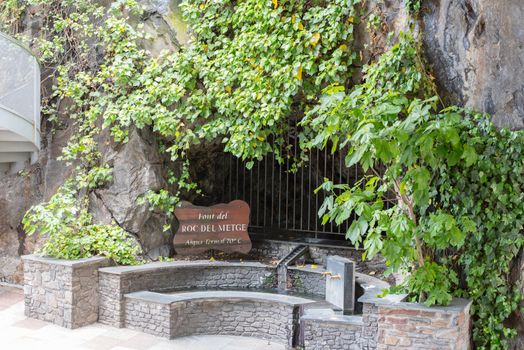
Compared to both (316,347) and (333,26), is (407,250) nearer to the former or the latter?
(316,347)

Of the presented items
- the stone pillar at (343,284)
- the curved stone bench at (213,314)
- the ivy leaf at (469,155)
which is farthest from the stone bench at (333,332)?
the ivy leaf at (469,155)

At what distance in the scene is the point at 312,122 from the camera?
5863 mm

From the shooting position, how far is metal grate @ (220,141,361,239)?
9305 millimetres

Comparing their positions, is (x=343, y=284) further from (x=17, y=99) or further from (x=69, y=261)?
(x=17, y=99)

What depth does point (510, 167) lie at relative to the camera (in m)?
4.95

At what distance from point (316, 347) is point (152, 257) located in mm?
3303

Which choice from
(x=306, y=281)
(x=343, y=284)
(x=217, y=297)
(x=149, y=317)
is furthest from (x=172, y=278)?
(x=343, y=284)

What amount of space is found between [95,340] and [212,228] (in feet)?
7.97

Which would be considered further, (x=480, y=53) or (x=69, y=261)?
(x=69, y=261)

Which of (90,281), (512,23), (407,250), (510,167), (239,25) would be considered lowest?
(90,281)

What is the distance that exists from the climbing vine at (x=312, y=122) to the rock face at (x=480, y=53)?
0.62 feet

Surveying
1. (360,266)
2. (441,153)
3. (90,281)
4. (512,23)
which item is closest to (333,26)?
(512,23)

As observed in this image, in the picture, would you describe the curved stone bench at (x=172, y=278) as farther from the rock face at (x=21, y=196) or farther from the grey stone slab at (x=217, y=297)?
the rock face at (x=21, y=196)

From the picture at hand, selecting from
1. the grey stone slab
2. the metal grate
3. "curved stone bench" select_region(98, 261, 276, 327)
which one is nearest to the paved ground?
"curved stone bench" select_region(98, 261, 276, 327)
